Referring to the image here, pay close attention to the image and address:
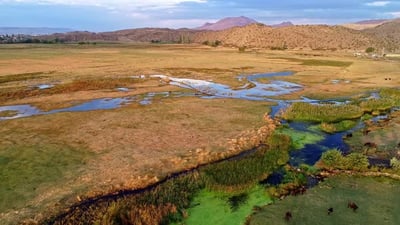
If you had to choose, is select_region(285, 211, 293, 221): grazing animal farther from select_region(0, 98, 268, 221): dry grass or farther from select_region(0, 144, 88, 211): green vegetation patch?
select_region(0, 144, 88, 211): green vegetation patch

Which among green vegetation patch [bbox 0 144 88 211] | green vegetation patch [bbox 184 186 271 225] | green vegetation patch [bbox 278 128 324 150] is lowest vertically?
green vegetation patch [bbox 0 144 88 211]

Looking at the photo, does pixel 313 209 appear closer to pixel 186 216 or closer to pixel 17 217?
pixel 186 216

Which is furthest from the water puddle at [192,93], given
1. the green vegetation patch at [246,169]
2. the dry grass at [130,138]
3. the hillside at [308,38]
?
the hillside at [308,38]

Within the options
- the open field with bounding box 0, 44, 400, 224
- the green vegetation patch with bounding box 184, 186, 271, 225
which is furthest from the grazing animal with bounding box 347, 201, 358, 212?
the open field with bounding box 0, 44, 400, 224

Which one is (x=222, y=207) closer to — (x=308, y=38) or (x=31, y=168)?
(x=31, y=168)

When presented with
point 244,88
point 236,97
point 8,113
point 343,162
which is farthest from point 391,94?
point 8,113

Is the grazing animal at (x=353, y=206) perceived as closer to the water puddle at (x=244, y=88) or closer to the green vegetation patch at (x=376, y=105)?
the green vegetation patch at (x=376, y=105)
